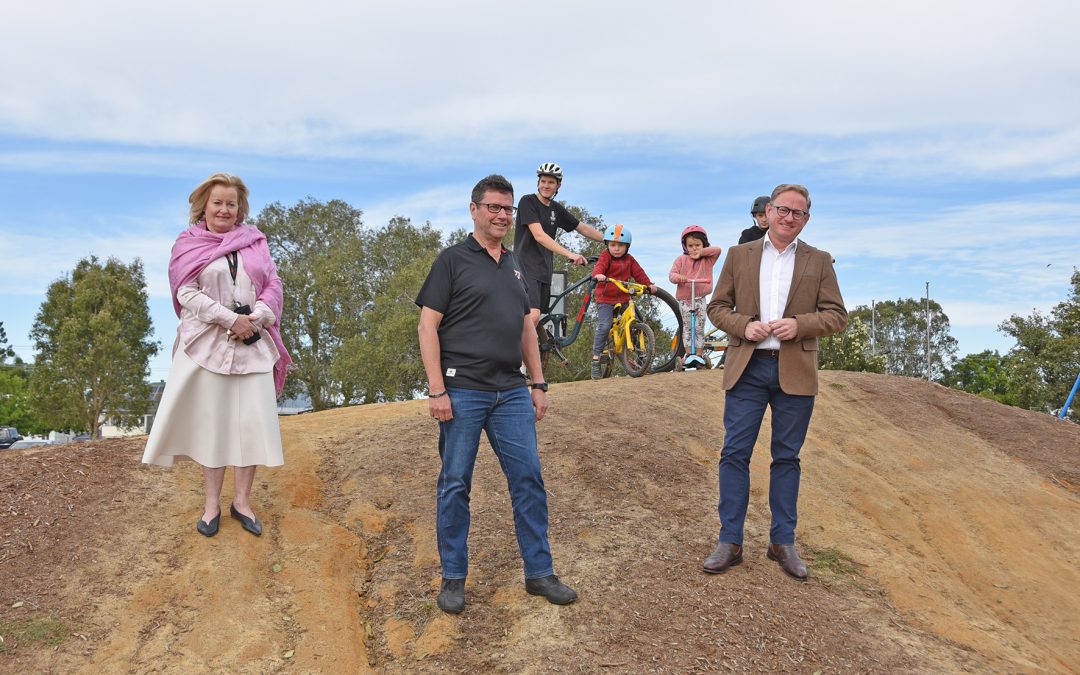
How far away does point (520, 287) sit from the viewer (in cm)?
483

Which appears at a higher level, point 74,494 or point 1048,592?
point 74,494

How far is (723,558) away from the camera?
5359mm

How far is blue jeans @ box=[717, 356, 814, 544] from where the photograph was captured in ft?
17.1

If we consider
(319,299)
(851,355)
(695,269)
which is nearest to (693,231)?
(695,269)

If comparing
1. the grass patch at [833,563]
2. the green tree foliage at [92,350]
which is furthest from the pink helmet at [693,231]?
the green tree foliage at [92,350]

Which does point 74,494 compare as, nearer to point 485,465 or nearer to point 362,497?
point 362,497

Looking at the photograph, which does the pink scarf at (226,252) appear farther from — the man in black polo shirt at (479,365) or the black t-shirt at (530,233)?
the black t-shirt at (530,233)

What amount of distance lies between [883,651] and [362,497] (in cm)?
397

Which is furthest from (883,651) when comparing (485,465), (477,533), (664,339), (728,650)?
(664,339)

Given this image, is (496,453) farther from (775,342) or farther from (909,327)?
(909,327)

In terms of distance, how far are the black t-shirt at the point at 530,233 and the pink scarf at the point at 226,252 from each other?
2715mm

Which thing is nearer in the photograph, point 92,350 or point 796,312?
point 796,312

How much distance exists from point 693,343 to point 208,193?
23.9ft

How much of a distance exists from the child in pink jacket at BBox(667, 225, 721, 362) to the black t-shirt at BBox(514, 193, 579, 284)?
3.15 meters
